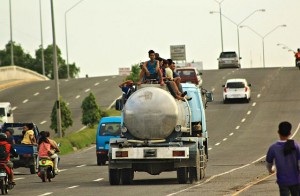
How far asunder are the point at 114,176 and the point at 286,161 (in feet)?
49.1

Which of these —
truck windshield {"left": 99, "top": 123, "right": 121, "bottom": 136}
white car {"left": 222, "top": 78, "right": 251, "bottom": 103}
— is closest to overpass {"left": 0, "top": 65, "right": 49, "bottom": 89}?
white car {"left": 222, "top": 78, "right": 251, "bottom": 103}

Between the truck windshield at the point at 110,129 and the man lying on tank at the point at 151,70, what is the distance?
1384 centimetres

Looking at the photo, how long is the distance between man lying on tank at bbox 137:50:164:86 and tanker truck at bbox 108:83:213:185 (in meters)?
0.42

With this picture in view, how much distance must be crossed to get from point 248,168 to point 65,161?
12385mm

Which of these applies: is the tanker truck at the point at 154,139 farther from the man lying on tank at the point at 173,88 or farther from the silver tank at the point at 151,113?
the man lying on tank at the point at 173,88

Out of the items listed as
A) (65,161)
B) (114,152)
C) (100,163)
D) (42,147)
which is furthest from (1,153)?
(65,161)

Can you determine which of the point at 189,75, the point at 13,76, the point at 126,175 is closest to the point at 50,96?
the point at 189,75

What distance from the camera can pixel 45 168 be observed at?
32.6m

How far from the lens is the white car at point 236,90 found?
80000mm

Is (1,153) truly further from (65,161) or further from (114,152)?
(65,161)

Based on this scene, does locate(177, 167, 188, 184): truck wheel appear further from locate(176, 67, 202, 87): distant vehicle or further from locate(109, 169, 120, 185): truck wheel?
locate(176, 67, 202, 87): distant vehicle

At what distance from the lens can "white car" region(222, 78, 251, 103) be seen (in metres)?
80.0

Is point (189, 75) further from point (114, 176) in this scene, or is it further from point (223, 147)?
point (114, 176)

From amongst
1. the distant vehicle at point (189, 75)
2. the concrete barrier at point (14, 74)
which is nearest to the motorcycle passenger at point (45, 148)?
the distant vehicle at point (189, 75)
